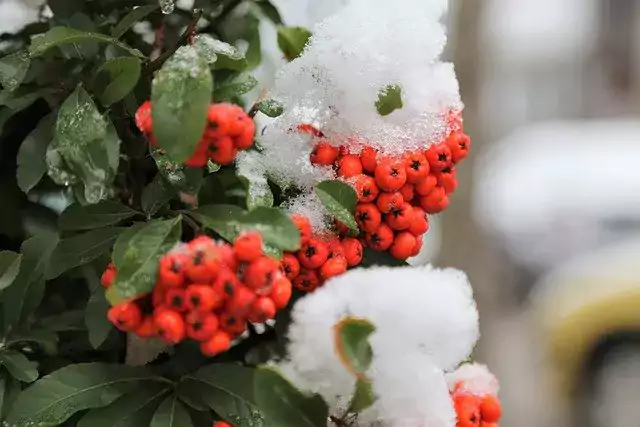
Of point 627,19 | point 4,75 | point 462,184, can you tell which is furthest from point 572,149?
point 4,75

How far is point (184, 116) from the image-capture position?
336mm

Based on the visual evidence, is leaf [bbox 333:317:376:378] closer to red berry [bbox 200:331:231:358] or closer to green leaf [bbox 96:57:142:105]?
red berry [bbox 200:331:231:358]

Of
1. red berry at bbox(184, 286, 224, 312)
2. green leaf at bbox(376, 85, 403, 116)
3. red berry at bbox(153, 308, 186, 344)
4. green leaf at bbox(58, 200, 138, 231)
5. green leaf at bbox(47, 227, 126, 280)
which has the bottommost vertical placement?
green leaf at bbox(47, 227, 126, 280)

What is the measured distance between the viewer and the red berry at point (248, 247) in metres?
0.34

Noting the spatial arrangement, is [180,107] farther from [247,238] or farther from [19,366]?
[19,366]

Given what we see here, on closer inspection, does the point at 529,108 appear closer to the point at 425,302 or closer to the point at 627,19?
the point at 627,19

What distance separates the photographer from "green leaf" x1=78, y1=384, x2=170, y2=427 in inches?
15.5

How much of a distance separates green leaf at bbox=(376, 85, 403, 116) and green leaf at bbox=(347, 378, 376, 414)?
0.15m

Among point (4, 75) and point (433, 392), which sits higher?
point (4, 75)

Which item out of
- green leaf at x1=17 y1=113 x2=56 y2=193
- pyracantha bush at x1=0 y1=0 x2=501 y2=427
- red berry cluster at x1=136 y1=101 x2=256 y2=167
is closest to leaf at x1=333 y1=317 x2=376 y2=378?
pyracantha bush at x1=0 y1=0 x2=501 y2=427

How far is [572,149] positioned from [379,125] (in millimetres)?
1413

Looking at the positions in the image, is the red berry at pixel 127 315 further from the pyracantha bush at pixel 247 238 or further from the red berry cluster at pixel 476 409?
the red berry cluster at pixel 476 409

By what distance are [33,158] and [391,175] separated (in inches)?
8.5

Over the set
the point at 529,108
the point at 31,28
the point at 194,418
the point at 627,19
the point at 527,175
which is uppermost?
the point at 31,28
